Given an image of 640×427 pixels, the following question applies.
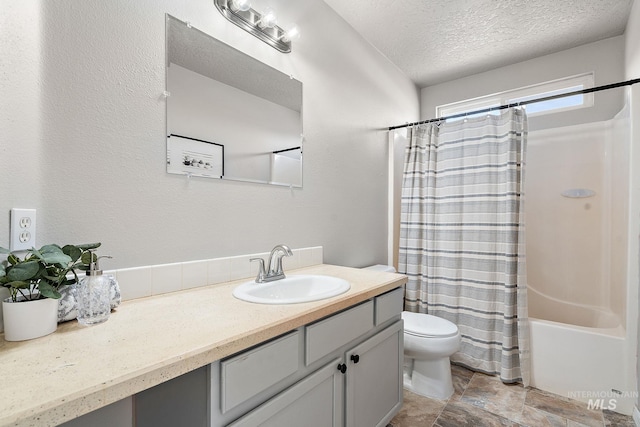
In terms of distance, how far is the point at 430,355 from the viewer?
5.89ft

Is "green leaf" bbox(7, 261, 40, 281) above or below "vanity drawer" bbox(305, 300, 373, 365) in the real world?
above

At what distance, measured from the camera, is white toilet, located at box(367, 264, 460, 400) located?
179 centimetres

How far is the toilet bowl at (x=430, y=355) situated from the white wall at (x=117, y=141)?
3.01 ft

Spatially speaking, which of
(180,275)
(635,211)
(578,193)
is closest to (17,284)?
(180,275)

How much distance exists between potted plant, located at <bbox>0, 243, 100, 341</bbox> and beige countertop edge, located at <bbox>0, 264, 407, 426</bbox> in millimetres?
33

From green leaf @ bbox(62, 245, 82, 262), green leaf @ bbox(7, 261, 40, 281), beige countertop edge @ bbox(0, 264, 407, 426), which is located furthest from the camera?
green leaf @ bbox(62, 245, 82, 262)

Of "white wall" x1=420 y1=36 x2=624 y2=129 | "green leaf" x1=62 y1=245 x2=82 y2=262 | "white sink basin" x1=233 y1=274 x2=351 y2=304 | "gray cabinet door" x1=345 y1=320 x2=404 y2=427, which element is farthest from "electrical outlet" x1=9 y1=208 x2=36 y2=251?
"white wall" x1=420 y1=36 x2=624 y2=129

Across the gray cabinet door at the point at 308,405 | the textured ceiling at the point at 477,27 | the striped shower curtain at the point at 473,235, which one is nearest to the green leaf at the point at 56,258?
the gray cabinet door at the point at 308,405

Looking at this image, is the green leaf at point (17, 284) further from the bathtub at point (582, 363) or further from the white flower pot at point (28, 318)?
the bathtub at point (582, 363)

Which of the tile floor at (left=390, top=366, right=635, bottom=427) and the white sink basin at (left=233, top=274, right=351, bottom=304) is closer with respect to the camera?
the white sink basin at (left=233, top=274, right=351, bottom=304)

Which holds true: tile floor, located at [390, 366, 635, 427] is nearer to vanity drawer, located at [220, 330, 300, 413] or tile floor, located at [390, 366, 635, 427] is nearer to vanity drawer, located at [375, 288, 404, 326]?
vanity drawer, located at [375, 288, 404, 326]

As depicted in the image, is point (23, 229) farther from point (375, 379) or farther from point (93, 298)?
point (375, 379)

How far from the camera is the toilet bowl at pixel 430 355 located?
179cm

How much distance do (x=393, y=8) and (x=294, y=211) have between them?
5.16 ft
